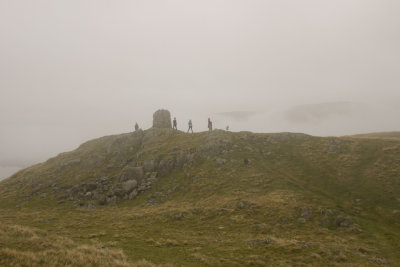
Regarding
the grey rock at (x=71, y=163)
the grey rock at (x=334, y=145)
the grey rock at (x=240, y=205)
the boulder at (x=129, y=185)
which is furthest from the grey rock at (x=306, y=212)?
the grey rock at (x=71, y=163)

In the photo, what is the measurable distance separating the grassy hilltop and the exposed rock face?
1680 centimetres

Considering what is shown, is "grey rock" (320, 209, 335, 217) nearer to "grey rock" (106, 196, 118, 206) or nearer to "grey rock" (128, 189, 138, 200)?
"grey rock" (128, 189, 138, 200)

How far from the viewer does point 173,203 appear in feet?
145

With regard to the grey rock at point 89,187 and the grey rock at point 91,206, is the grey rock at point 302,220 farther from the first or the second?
the grey rock at point 89,187

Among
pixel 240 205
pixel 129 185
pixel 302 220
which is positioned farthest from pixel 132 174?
pixel 302 220

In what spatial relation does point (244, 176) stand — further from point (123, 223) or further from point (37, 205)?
point (37, 205)

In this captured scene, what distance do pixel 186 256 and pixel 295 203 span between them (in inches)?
835

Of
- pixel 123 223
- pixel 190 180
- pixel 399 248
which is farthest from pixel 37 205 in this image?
pixel 399 248

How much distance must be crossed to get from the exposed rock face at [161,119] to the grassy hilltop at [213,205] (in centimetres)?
1680

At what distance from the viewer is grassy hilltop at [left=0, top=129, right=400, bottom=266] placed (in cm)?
2162

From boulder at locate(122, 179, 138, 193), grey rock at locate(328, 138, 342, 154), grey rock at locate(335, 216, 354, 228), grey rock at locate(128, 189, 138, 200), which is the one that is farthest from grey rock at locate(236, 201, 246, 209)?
grey rock at locate(328, 138, 342, 154)

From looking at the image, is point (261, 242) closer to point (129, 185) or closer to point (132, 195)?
point (132, 195)

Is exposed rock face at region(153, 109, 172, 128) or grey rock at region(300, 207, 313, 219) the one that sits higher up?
exposed rock face at region(153, 109, 172, 128)

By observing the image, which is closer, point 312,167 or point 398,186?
point 398,186
